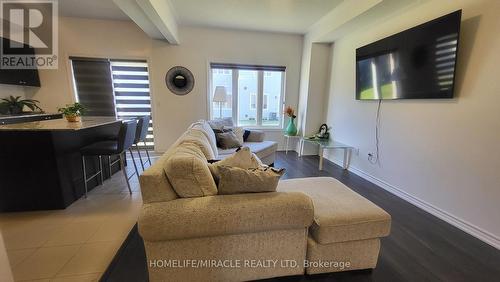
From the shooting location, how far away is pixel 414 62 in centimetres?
236

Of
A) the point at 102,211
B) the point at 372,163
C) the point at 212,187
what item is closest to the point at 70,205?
the point at 102,211

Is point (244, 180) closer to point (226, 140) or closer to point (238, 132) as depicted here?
point (226, 140)

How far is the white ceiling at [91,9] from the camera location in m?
3.26

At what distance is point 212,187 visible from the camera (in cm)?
133

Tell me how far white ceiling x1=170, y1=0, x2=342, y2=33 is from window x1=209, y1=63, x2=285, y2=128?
810 mm

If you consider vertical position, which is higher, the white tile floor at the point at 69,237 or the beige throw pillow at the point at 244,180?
the beige throw pillow at the point at 244,180

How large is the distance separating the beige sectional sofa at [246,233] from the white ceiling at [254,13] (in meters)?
2.93

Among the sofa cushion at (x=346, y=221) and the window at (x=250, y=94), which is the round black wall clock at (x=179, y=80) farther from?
the sofa cushion at (x=346, y=221)

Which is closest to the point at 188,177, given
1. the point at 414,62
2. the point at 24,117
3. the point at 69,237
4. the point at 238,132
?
the point at 69,237

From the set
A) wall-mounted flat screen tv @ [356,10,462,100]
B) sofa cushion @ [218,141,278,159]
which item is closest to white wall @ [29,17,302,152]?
sofa cushion @ [218,141,278,159]

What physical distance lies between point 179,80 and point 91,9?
1.75 metres

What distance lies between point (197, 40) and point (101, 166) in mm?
2938

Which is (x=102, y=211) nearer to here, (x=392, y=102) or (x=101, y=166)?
(x=101, y=166)

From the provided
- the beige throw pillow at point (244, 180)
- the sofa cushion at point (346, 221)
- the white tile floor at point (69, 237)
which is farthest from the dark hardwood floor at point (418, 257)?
the beige throw pillow at point (244, 180)
